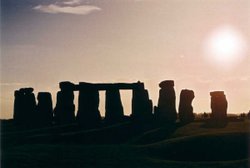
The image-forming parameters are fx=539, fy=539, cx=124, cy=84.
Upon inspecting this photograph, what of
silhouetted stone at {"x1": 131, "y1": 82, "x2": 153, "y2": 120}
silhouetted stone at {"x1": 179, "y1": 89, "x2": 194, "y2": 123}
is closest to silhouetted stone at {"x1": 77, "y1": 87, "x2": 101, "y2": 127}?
silhouetted stone at {"x1": 131, "y1": 82, "x2": 153, "y2": 120}

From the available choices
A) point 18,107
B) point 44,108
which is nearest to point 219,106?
point 44,108

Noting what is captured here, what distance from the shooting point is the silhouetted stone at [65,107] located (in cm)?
6781

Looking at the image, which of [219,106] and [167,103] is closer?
[219,106]

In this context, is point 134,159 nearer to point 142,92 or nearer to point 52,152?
point 52,152

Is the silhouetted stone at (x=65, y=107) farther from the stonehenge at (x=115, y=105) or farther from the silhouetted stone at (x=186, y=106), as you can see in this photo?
the silhouetted stone at (x=186, y=106)

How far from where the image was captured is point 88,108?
216 feet

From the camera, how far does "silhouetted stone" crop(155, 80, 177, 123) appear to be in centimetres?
6556

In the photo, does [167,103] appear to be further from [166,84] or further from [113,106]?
[113,106]

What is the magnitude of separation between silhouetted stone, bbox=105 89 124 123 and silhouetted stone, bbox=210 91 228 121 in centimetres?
1161

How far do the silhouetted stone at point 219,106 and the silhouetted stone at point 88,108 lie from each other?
13.9m

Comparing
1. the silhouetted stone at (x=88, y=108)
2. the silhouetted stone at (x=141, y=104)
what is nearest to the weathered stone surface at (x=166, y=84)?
the silhouetted stone at (x=141, y=104)

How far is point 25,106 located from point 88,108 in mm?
10244

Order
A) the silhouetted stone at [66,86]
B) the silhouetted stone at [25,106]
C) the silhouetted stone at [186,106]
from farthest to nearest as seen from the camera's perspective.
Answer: the silhouetted stone at [25,106] → the silhouetted stone at [66,86] → the silhouetted stone at [186,106]

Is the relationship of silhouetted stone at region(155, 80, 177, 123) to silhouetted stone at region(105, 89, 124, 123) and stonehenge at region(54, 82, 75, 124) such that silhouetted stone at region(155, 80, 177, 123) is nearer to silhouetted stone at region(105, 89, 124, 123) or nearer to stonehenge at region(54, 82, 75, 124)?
silhouetted stone at region(105, 89, 124, 123)
